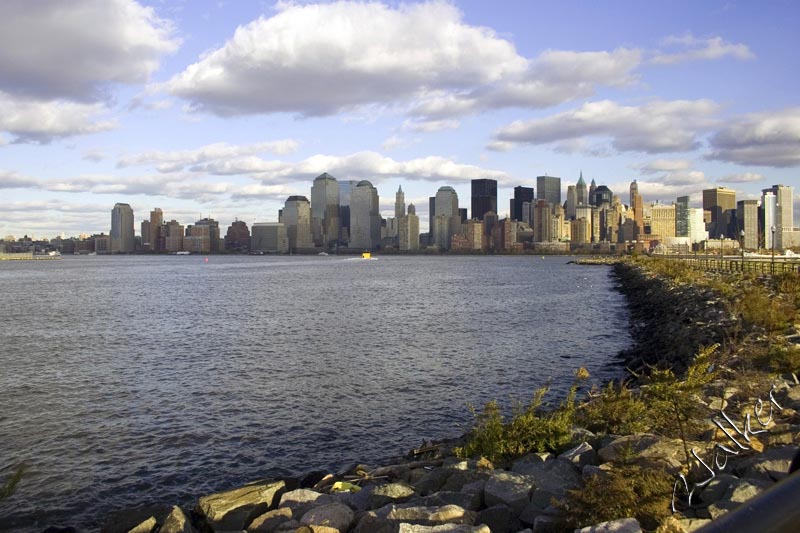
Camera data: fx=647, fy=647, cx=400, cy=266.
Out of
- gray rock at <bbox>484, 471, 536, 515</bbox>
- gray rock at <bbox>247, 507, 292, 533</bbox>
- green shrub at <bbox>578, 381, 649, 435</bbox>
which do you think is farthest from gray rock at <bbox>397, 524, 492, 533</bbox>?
green shrub at <bbox>578, 381, 649, 435</bbox>

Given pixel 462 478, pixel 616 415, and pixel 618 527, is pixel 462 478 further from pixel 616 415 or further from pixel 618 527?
pixel 618 527

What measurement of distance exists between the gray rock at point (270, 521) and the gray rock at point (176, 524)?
0.99 m

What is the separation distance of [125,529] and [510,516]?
6.86 m

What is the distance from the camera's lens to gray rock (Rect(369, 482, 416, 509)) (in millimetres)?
9992

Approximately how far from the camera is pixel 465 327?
40.7 m

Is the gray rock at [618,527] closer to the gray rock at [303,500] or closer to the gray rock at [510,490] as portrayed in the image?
the gray rock at [510,490]

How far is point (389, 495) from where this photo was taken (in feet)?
33.2

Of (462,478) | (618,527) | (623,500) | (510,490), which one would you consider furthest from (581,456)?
(618,527)

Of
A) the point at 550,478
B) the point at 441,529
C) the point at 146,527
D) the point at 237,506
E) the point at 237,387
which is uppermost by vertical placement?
the point at 441,529

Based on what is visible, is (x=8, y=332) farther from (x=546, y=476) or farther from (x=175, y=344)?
(x=546, y=476)

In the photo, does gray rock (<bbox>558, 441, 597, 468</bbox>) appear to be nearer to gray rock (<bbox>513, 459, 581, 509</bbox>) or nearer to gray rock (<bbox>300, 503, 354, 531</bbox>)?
gray rock (<bbox>513, 459, 581, 509</bbox>)

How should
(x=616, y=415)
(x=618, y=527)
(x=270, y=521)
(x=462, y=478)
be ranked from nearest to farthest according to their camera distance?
(x=618, y=527), (x=270, y=521), (x=462, y=478), (x=616, y=415)

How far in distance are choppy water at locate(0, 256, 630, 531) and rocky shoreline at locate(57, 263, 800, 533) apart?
2.81 metres

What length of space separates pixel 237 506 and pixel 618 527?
22.5 feet
